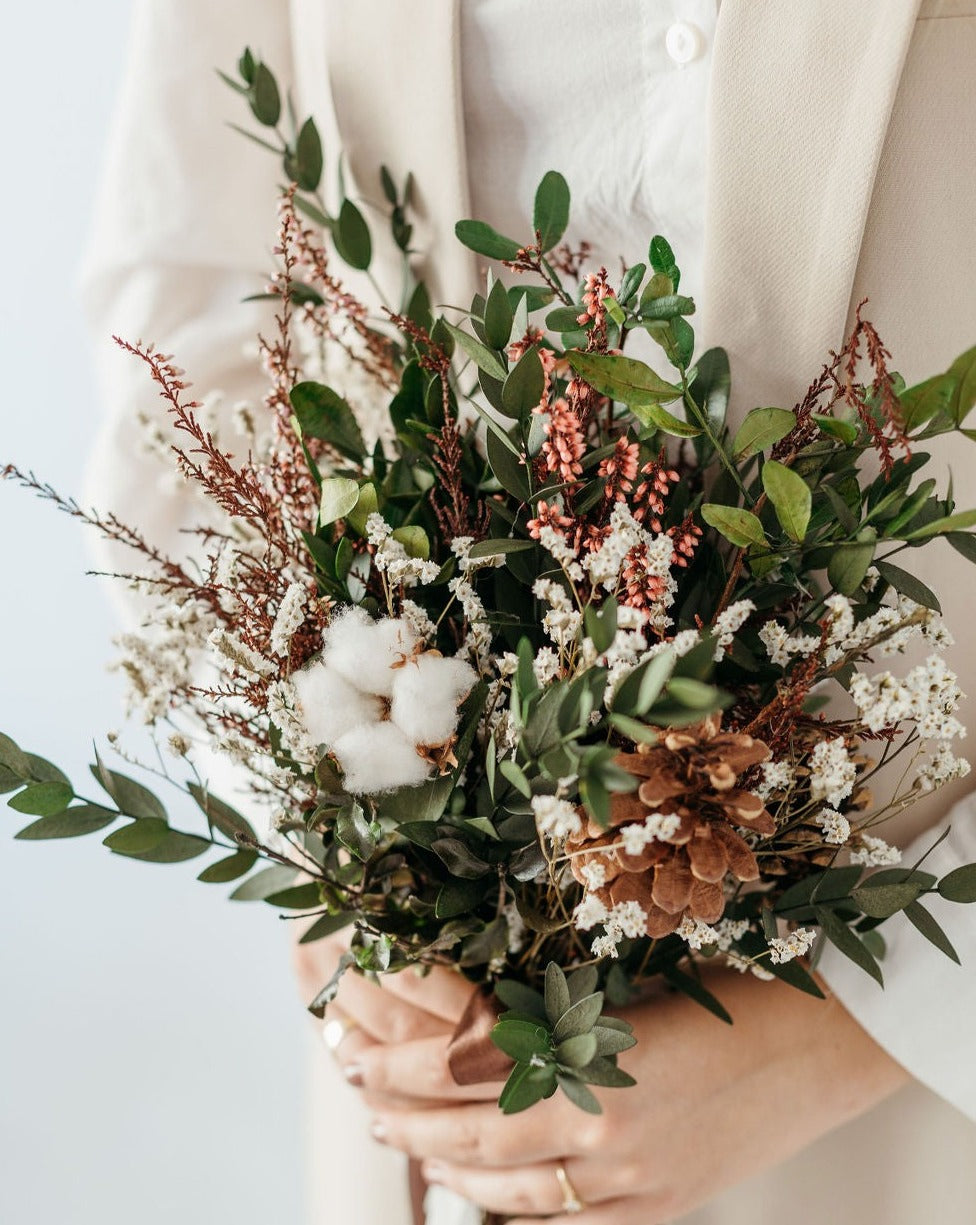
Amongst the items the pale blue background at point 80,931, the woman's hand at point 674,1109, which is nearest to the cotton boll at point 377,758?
the woman's hand at point 674,1109

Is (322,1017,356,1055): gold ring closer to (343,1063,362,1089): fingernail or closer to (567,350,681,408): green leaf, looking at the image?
(343,1063,362,1089): fingernail

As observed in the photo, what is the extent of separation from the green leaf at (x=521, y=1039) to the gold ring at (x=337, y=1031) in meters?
0.36

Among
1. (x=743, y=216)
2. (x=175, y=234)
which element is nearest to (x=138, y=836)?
(x=743, y=216)

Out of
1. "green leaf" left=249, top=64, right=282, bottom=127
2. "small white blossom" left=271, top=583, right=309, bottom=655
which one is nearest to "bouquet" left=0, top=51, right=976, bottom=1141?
"small white blossom" left=271, top=583, right=309, bottom=655

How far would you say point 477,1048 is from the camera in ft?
2.09

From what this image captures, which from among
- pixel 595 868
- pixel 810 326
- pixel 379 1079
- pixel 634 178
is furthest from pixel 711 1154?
pixel 634 178

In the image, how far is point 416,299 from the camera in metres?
0.71

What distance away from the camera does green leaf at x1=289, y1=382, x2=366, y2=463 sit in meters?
0.52

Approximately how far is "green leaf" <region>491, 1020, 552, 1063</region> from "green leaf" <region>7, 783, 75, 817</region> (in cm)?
24

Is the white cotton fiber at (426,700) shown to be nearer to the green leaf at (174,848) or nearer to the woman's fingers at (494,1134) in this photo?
the green leaf at (174,848)

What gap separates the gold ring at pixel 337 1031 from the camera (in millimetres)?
793

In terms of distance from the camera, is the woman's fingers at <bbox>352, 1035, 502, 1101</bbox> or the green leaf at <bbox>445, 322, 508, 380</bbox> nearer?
the green leaf at <bbox>445, 322, 508, 380</bbox>

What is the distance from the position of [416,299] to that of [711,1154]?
63cm

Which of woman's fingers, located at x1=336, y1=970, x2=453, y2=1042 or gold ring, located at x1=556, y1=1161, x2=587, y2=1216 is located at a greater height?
woman's fingers, located at x1=336, y1=970, x2=453, y2=1042
